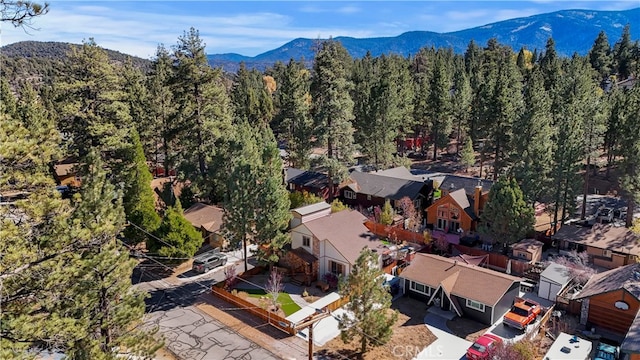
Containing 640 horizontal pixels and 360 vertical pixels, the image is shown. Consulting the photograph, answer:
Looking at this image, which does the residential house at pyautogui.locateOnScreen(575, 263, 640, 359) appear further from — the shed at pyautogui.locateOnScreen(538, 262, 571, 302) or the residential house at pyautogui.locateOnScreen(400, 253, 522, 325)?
the residential house at pyautogui.locateOnScreen(400, 253, 522, 325)

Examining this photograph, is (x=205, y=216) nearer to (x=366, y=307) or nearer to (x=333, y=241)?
(x=333, y=241)

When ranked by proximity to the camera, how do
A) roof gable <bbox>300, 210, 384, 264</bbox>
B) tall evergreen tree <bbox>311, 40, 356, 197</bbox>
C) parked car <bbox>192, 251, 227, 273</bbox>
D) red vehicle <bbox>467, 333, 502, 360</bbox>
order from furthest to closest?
1. tall evergreen tree <bbox>311, 40, 356, 197</bbox>
2. parked car <bbox>192, 251, 227, 273</bbox>
3. roof gable <bbox>300, 210, 384, 264</bbox>
4. red vehicle <bbox>467, 333, 502, 360</bbox>

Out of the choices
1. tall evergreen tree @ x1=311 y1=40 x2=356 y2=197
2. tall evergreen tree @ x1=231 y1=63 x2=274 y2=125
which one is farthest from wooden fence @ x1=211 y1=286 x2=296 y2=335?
tall evergreen tree @ x1=231 y1=63 x2=274 y2=125

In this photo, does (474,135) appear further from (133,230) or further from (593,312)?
(133,230)

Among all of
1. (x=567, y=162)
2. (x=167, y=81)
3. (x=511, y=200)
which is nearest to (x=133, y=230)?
(x=167, y=81)

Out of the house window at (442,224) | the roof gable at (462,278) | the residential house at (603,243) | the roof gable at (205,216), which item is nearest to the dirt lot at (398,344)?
the roof gable at (462,278)

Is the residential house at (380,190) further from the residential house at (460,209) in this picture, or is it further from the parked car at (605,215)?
the parked car at (605,215)
